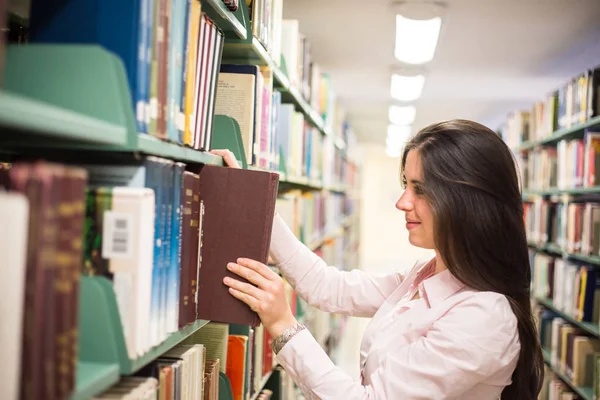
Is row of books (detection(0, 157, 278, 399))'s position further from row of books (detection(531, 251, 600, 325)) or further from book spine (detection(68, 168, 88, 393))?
row of books (detection(531, 251, 600, 325))

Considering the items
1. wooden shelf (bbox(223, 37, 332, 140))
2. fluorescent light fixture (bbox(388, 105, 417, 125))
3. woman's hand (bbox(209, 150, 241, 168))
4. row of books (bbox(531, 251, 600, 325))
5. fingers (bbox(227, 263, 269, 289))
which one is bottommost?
row of books (bbox(531, 251, 600, 325))

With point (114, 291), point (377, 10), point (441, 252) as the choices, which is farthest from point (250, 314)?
point (377, 10)

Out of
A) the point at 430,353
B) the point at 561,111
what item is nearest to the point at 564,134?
the point at 561,111

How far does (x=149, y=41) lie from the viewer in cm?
110

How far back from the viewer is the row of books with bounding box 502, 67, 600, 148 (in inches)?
159

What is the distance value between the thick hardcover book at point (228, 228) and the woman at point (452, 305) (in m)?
0.05

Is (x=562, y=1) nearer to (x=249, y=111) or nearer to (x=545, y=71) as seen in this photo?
(x=545, y=71)

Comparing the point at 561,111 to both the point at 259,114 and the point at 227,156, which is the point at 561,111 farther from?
the point at 227,156

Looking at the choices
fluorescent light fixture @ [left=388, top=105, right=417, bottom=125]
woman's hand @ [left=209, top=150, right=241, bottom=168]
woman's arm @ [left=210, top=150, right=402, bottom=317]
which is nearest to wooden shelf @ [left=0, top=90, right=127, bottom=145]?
woman's hand @ [left=209, top=150, right=241, bottom=168]

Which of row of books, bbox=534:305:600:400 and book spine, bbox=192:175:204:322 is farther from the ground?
book spine, bbox=192:175:204:322

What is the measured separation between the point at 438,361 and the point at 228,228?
2.02 feet

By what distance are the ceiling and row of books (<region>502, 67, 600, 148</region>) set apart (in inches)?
12.2

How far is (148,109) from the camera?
43.4 inches

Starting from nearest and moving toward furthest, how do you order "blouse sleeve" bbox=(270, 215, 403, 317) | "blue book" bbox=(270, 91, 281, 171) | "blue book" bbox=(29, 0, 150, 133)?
"blue book" bbox=(29, 0, 150, 133), "blouse sleeve" bbox=(270, 215, 403, 317), "blue book" bbox=(270, 91, 281, 171)
